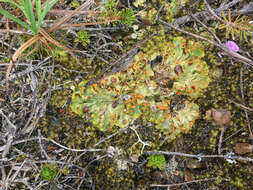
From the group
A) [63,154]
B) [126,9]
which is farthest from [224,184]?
[126,9]

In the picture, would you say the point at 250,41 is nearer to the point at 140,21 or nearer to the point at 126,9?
the point at 140,21

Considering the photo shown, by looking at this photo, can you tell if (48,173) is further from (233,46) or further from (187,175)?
(233,46)

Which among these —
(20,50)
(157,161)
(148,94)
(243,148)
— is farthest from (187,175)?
(20,50)

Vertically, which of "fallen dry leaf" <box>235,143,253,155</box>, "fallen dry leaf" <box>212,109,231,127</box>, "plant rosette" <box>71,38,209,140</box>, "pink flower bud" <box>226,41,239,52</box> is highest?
"pink flower bud" <box>226,41,239,52</box>

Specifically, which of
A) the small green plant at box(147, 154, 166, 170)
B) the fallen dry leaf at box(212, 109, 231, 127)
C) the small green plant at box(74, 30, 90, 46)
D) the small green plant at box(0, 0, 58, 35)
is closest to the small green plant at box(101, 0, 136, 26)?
the small green plant at box(74, 30, 90, 46)

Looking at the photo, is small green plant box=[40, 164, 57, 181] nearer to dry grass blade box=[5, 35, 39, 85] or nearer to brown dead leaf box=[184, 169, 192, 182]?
dry grass blade box=[5, 35, 39, 85]
